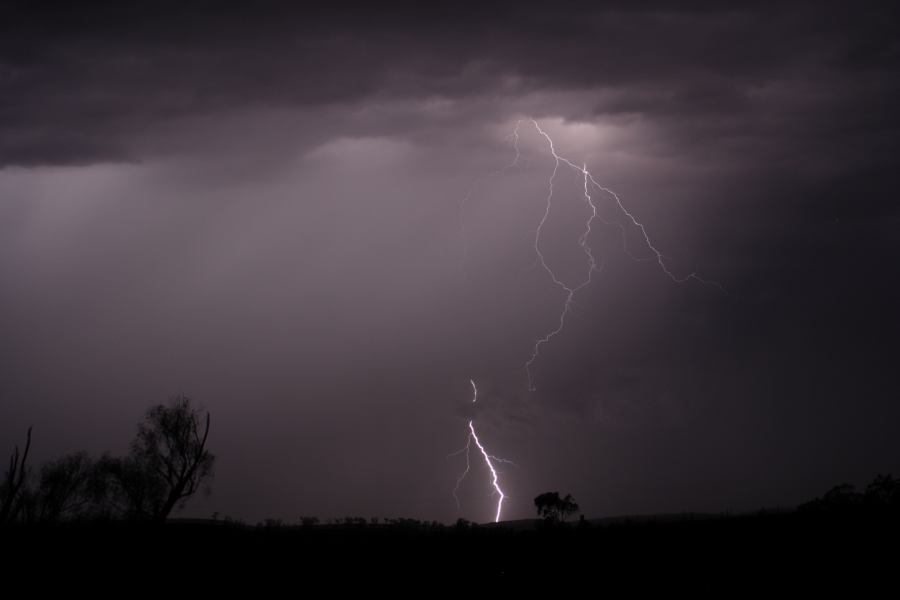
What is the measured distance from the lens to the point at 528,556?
1030 inches

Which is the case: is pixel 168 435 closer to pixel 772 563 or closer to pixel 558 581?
pixel 558 581

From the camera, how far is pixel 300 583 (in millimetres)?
24812

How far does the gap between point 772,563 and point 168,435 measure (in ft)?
129

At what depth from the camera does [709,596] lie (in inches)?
853

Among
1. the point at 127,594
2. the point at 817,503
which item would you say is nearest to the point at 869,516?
the point at 817,503

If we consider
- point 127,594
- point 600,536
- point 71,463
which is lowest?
point 127,594

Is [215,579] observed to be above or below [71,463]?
below

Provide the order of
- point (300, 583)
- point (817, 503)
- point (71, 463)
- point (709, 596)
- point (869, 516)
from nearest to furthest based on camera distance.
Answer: point (709, 596) < point (300, 583) < point (869, 516) < point (817, 503) < point (71, 463)

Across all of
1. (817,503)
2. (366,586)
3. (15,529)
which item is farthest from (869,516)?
(15,529)

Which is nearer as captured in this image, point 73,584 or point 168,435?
point 73,584

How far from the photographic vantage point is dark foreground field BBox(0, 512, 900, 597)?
2303cm

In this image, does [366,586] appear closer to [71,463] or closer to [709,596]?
[709,596]

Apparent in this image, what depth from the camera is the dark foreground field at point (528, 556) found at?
23031 millimetres

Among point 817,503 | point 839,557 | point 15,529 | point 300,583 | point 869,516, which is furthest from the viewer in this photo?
point 15,529
